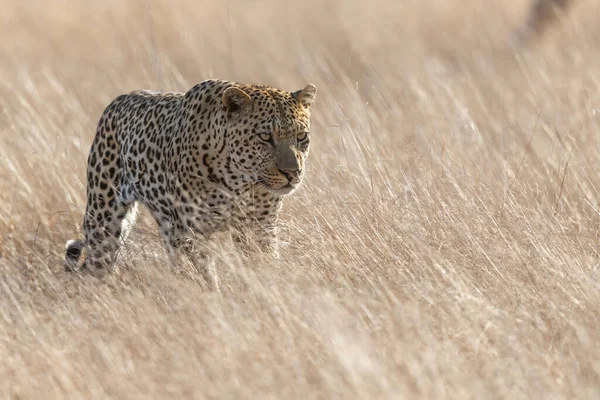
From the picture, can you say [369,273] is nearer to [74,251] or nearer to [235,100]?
[235,100]

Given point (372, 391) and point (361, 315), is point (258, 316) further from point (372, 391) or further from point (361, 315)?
point (372, 391)

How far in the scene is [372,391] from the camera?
4078 millimetres

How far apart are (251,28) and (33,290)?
1037 cm

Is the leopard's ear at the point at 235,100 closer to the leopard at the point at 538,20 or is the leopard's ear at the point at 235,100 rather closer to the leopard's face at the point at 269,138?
the leopard's face at the point at 269,138

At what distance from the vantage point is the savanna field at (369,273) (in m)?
4.44

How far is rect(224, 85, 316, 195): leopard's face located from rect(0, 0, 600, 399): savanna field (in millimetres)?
334

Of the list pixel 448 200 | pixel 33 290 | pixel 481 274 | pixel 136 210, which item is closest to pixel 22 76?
pixel 136 210

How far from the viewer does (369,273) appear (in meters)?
5.54

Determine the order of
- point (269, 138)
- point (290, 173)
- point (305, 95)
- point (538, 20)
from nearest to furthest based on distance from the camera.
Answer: point (290, 173), point (269, 138), point (305, 95), point (538, 20)

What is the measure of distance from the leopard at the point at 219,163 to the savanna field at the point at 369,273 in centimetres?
19

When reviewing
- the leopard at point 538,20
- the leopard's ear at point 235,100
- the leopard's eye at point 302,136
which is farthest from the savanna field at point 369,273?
the leopard at point 538,20

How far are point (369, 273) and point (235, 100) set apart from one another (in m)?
1.14

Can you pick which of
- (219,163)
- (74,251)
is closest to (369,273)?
(219,163)

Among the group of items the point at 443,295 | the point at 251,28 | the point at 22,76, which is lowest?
the point at 251,28
